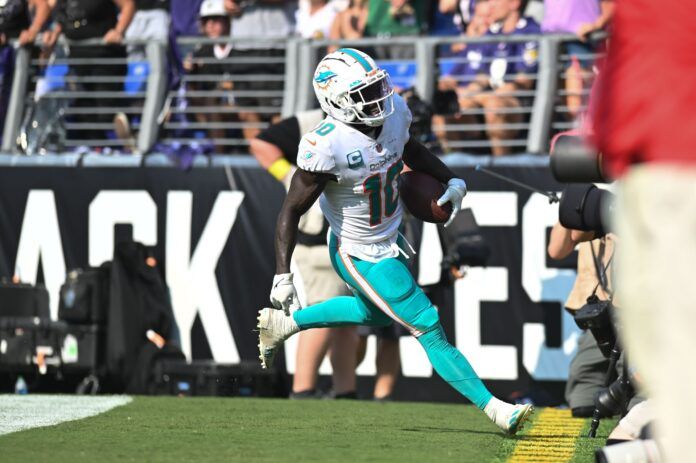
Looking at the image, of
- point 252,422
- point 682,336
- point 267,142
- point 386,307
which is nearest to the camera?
point 682,336

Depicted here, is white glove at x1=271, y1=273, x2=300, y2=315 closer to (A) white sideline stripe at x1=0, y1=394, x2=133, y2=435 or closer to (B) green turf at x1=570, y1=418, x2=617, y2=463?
(A) white sideline stripe at x1=0, y1=394, x2=133, y2=435

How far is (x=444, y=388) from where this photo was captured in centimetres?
995

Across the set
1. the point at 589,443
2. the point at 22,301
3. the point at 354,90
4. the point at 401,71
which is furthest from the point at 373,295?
the point at 22,301

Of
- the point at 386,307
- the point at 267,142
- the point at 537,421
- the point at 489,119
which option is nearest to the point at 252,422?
the point at 386,307

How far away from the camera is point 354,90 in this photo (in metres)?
6.55

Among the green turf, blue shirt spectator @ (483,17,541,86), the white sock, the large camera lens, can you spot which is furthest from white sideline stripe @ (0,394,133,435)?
blue shirt spectator @ (483,17,541,86)

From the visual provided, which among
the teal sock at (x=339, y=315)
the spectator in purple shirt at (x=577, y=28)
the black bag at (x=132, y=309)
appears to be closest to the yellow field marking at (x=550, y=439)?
the teal sock at (x=339, y=315)

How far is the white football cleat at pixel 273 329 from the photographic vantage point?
6.91 m

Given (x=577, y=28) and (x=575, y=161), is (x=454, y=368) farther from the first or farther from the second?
(x=577, y=28)

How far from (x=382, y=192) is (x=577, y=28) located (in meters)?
3.77

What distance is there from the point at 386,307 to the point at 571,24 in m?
4.27

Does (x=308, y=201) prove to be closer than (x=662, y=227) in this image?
No

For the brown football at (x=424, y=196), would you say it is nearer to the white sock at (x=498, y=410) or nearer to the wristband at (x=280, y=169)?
the white sock at (x=498, y=410)

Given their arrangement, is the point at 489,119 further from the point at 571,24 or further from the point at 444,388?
the point at 444,388
